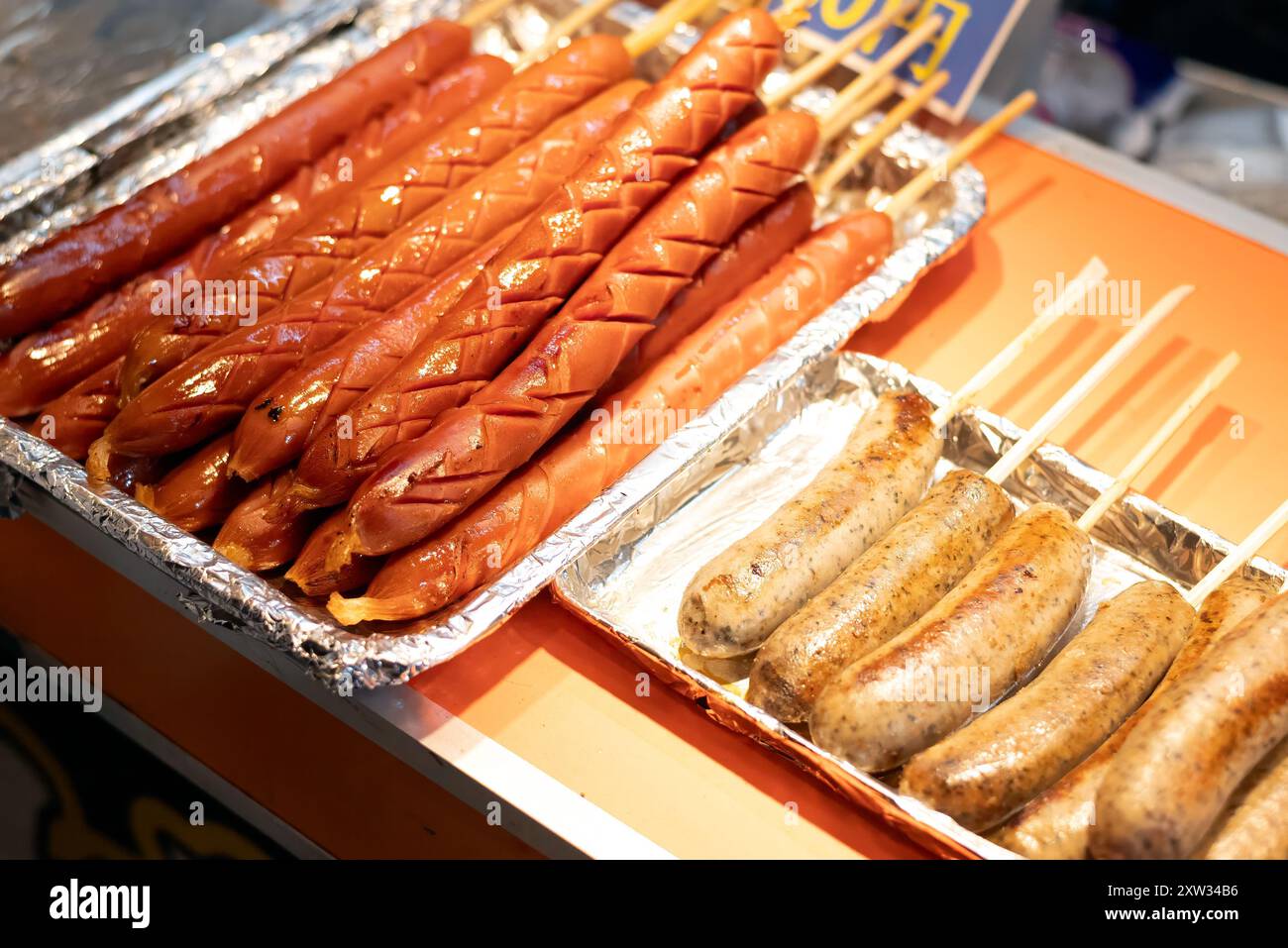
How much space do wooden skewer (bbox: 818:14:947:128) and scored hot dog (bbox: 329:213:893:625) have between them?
2.03 feet

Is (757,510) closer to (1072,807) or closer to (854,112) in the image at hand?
(1072,807)

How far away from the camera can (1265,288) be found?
4.20 m

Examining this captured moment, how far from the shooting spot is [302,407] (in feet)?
10.1

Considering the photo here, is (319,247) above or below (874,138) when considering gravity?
below

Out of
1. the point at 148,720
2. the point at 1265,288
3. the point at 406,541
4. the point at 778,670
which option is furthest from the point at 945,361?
the point at 148,720

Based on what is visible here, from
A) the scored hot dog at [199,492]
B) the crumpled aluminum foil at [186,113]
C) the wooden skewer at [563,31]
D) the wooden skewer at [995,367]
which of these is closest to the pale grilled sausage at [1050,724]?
the wooden skewer at [995,367]

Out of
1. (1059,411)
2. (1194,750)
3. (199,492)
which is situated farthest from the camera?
(1059,411)

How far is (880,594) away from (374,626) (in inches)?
50.1

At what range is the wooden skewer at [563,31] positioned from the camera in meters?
4.56

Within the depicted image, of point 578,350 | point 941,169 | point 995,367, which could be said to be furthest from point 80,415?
point 941,169

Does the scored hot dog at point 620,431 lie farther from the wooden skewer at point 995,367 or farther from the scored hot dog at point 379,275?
the scored hot dog at point 379,275

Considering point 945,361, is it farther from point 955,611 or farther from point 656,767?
point 656,767

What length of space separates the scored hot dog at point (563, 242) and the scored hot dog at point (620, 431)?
0.98 ft

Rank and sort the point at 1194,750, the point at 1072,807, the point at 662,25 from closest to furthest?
the point at 1194,750, the point at 1072,807, the point at 662,25
